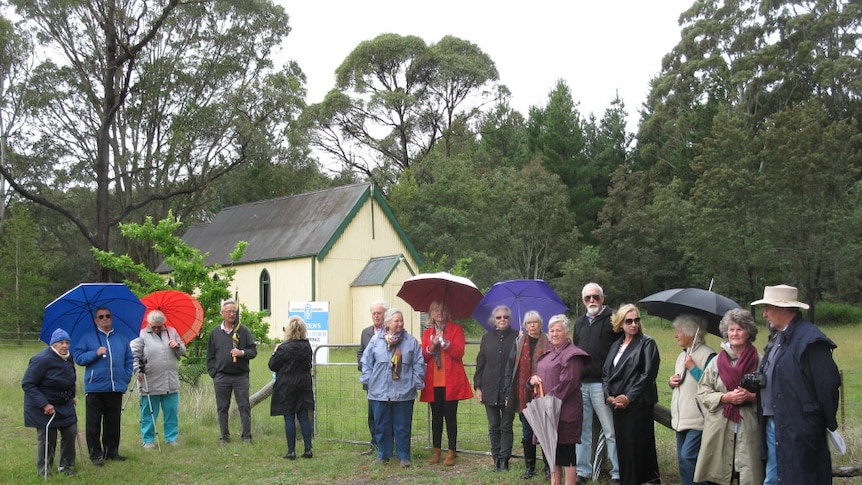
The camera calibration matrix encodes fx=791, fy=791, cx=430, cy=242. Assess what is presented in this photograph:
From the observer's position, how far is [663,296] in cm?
696

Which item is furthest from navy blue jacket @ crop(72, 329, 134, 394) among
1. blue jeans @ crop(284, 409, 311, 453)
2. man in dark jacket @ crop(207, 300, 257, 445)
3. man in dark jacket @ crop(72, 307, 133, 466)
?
blue jeans @ crop(284, 409, 311, 453)

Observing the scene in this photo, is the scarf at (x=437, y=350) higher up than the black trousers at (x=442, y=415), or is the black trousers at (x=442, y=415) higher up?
Result: the scarf at (x=437, y=350)

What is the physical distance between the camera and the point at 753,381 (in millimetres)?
5789

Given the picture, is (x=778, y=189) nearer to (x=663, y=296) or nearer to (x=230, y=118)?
(x=230, y=118)

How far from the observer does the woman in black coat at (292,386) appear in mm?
9055

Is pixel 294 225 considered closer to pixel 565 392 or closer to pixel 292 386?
pixel 292 386

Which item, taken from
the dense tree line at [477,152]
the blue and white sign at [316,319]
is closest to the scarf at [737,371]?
the blue and white sign at [316,319]

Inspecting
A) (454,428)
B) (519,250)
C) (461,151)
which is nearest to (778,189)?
(519,250)

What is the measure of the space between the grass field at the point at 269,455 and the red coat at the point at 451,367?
30.4 inches

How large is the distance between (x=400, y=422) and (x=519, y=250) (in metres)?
32.5

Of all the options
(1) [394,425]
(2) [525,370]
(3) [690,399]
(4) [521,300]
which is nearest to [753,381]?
(3) [690,399]

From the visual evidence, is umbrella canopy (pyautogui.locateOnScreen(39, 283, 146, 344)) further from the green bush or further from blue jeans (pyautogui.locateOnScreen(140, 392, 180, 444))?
the green bush

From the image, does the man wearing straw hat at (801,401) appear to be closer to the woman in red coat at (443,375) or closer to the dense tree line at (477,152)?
the woman in red coat at (443,375)

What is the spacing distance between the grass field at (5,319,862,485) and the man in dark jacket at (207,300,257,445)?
385 mm
